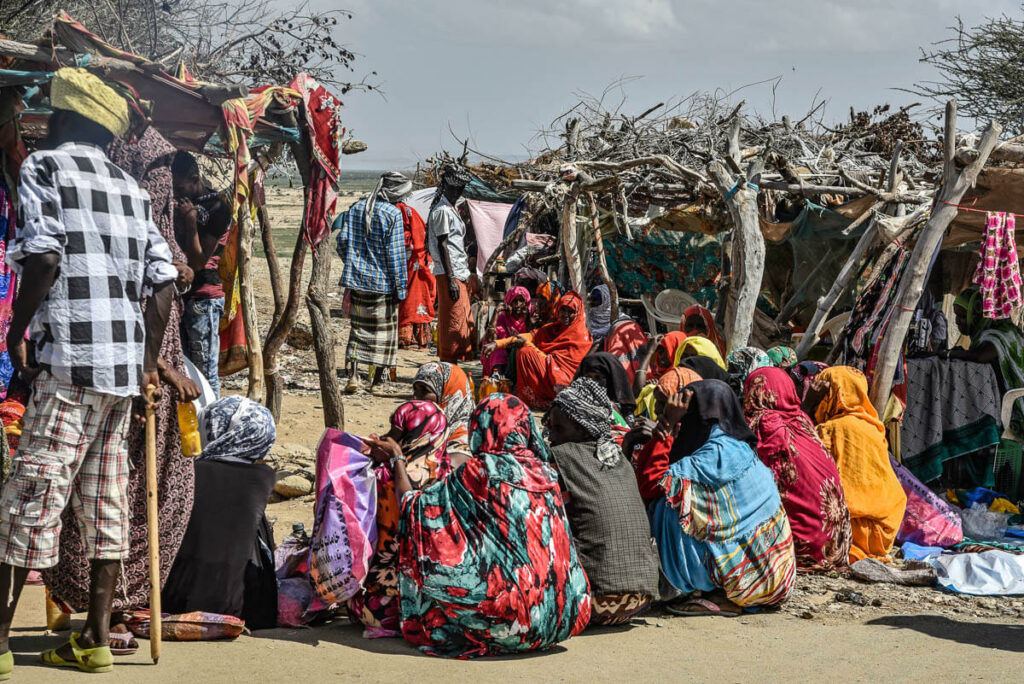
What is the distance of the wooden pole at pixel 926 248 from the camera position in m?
6.18

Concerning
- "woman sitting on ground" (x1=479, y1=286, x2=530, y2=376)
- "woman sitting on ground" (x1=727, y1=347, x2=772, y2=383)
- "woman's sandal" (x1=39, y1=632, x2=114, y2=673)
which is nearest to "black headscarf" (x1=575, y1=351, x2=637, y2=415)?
"woman sitting on ground" (x1=727, y1=347, x2=772, y2=383)

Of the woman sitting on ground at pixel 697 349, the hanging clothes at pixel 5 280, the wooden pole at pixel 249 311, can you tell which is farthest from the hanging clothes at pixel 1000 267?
the hanging clothes at pixel 5 280

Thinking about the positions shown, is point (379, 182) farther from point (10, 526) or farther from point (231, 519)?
point (10, 526)

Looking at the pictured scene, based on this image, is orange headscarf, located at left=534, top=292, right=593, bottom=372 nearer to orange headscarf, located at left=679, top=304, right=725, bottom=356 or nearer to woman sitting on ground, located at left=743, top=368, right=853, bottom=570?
orange headscarf, located at left=679, top=304, right=725, bottom=356

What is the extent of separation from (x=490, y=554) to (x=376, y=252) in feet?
18.6

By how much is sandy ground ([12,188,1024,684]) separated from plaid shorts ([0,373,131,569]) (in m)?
0.45

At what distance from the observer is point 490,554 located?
3994mm

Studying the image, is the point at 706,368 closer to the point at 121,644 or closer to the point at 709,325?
the point at 709,325

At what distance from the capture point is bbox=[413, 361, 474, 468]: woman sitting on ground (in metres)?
5.61

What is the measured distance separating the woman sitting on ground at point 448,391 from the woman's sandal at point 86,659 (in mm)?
2228

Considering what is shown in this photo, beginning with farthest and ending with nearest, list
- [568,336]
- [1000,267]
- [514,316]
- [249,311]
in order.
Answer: [514,316] < [568,336] < [1000,267] < [249,311]

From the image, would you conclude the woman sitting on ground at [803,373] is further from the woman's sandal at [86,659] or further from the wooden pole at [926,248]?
the woman's sandal at [86,659]

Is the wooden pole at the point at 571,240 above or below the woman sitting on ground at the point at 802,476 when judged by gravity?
above

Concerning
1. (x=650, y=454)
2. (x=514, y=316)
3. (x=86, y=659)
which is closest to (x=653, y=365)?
(x=514, y=316)
